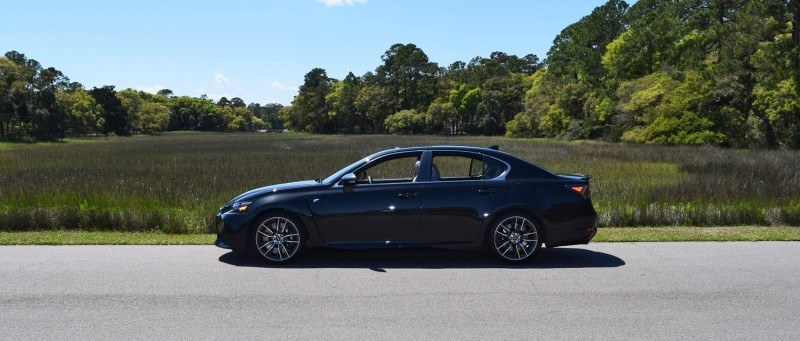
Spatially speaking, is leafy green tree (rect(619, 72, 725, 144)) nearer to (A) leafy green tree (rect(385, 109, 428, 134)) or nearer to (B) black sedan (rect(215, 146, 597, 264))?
(B) black sedan (rect(215, 146, 597, 264))

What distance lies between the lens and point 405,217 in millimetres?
7680

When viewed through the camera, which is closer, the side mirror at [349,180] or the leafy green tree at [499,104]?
the side mirror at [349,180]

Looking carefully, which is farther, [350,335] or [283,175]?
[283,175]

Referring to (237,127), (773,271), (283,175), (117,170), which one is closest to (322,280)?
(773,271)

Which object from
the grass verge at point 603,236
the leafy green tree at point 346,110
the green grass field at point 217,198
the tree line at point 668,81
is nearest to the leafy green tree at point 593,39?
the tree line at point 668,81

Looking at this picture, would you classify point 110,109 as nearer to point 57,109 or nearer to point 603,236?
point 57,109

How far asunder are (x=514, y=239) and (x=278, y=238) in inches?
120

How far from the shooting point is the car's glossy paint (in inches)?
302

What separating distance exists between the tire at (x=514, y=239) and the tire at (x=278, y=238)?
8.04ft

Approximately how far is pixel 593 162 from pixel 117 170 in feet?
71.3

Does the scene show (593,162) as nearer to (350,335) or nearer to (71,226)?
(71,226)

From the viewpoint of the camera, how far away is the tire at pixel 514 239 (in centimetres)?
770

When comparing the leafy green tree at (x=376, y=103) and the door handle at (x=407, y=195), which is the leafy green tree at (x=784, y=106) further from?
the leafy green tree at (x=376, y=103)

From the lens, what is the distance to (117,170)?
84.1ft
